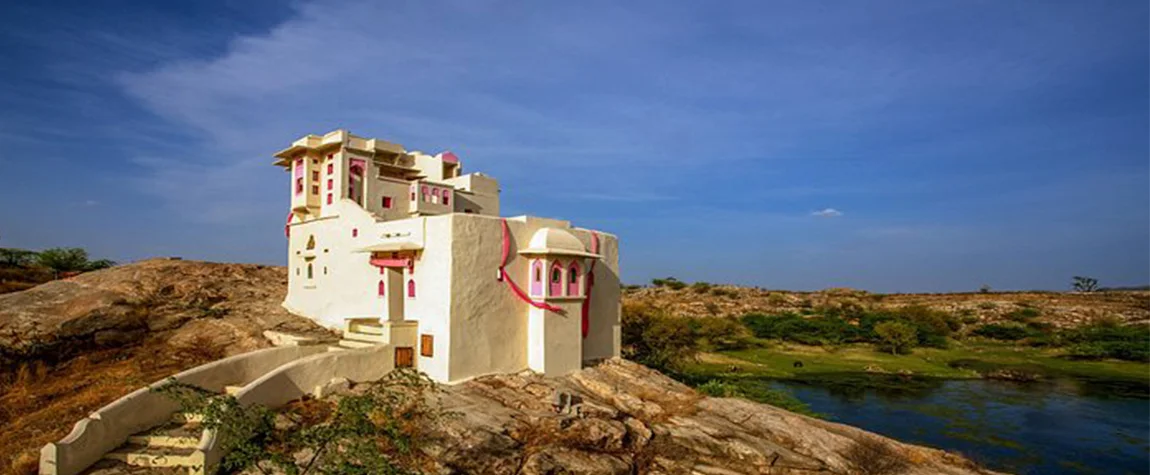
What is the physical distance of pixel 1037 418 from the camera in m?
28.5

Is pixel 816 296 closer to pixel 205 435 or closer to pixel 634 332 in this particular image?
pixel 634 332

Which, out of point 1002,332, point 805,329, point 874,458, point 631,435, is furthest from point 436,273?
point 1002,332

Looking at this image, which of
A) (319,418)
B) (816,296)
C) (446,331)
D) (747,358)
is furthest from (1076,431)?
(816,296)

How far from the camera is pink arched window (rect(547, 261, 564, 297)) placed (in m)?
18.5

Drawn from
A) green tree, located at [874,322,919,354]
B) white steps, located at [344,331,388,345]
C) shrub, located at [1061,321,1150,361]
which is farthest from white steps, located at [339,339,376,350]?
shrub, located at [1061,321,1150,361]

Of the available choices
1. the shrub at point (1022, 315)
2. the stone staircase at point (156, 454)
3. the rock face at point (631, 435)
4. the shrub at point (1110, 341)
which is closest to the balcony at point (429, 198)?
the rock face at point (631, 435)

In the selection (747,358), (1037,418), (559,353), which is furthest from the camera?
(747,358)

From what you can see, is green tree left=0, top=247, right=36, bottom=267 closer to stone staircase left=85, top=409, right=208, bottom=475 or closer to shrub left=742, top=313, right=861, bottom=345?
stone staircase left=85, top=409, right=208, bottom=475

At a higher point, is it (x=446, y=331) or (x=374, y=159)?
(x=374, y=159)

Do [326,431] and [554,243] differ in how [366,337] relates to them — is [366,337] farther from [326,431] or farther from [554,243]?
[326,431]

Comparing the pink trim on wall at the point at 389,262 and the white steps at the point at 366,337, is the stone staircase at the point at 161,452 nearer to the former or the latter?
the white steps at the point at 366,337

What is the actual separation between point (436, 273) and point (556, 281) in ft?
12.4

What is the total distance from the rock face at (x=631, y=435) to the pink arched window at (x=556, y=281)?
8.71ft

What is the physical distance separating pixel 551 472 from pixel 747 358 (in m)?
33.4
